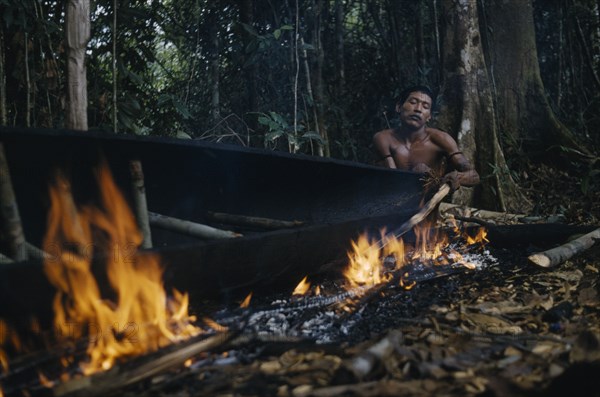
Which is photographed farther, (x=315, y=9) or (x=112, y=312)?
(x=315, y=9)

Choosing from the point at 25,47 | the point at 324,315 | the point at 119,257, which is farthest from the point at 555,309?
the point at 25,47

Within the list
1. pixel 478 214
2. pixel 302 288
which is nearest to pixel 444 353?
pixel 302 288

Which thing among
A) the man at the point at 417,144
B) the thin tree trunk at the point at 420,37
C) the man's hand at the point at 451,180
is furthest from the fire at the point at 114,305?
the thin tree trunk at the point at 420,37

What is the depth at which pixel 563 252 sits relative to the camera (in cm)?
410

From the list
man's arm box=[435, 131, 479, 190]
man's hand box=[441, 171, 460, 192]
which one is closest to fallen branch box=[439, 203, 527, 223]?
man's arm box=[435, 131, 479, 190]

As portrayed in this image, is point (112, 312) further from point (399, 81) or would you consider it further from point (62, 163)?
point (399, 81)

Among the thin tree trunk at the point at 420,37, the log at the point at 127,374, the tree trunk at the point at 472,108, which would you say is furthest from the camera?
the thin tree trunk at the point at 420,37

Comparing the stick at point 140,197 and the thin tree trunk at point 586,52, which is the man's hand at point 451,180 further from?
the thin tree trunk at point 586,52

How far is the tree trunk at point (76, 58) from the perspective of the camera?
127 inches

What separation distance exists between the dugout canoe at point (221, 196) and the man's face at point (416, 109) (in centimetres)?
126

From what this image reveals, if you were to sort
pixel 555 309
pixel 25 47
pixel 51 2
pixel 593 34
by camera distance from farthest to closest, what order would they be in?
pixel 593 34 < pixel 51 2 < pixel 25 47 < pixel 555 309

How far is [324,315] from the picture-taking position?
317cm

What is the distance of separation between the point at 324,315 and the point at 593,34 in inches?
397

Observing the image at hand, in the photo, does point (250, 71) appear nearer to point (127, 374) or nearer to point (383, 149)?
point (383, 149)
